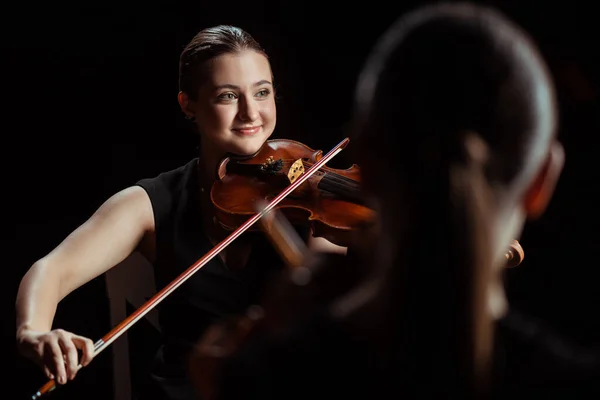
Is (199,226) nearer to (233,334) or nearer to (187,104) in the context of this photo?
(187,104)

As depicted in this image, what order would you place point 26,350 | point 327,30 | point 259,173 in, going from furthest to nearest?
point 327,30 → point 259,173 → point 26,350

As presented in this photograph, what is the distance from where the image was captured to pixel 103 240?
4.00 feet

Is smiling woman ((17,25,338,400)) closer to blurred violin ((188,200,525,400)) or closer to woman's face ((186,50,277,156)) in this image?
woman's face ((186,50,277,156))

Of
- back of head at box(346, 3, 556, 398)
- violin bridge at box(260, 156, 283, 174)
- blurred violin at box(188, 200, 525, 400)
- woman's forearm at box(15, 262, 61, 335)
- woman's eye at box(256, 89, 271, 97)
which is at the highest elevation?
back of head at box(346, 3, 556, 398)

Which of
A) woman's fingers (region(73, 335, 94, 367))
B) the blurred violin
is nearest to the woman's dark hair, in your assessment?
woman's fingers (region(73, 335, 94, 367))

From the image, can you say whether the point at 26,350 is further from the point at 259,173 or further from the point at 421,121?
the point at 421,121

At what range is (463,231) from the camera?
0.50m

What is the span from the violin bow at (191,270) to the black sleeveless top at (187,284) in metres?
0.05

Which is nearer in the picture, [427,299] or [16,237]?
[427,299]

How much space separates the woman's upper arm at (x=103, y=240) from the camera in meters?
1.18

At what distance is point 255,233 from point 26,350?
431 mm

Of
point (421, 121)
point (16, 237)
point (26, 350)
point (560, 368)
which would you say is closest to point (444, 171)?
point (421, 121)

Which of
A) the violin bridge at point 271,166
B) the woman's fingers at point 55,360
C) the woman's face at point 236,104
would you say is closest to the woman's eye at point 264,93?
the woman's face at point 236,104

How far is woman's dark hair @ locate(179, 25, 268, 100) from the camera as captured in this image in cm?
129
